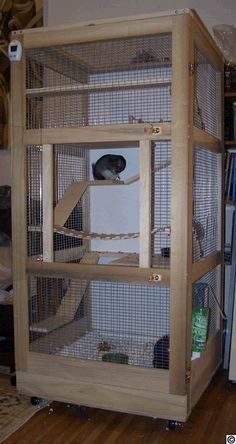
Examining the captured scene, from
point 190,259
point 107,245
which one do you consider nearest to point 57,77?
point 107,245

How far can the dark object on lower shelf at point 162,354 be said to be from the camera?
1993 mm

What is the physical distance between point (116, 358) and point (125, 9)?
83.0 inches

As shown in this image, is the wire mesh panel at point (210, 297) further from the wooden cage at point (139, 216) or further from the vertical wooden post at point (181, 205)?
the vertical wooden post at point (181, 205)

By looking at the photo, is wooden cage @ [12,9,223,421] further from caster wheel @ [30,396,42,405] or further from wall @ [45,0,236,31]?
wall @ [45,0,236,31]

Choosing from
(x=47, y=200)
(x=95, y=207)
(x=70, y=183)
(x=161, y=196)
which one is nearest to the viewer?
(x=47, y=200)

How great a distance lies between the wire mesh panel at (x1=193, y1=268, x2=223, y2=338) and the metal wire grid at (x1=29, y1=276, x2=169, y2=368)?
16 centimetres

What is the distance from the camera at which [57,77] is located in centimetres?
240

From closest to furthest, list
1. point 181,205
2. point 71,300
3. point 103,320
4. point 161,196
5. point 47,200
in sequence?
point 181,205, point 47,200, point 161,196, point 71,300, point 103,320

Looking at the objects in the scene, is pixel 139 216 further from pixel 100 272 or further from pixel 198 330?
pixel 198 330

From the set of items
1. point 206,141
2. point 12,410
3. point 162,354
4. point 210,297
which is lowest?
point 12,410

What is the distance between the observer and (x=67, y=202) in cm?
219

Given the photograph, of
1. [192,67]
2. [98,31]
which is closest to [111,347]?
[192,67]

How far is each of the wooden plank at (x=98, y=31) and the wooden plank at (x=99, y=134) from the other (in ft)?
1.18

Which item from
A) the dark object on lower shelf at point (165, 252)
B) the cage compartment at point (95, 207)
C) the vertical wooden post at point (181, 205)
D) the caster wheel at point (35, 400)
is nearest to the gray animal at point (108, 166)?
the cage compartment at point (95, 207)
